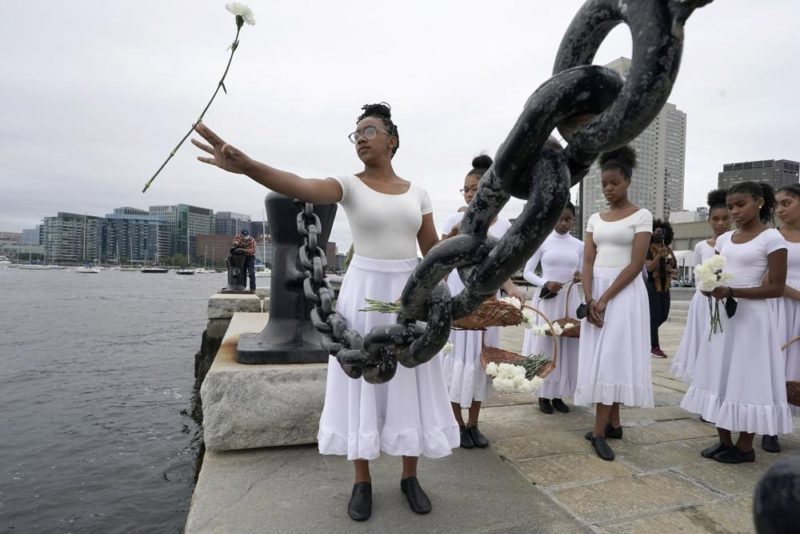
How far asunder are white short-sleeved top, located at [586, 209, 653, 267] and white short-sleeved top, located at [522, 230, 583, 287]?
0.87m

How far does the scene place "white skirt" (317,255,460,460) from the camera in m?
2.53

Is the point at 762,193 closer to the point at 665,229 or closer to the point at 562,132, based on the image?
the point at 562,132

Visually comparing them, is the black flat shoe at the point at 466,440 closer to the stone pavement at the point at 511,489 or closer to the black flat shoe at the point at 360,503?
the stone pavement at the point at 511,489

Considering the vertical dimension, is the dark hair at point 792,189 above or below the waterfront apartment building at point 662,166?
below

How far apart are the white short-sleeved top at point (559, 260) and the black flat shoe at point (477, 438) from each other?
A: 181cm

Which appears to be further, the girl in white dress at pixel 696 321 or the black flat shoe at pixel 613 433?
the girl in white dress at pixel 696 321

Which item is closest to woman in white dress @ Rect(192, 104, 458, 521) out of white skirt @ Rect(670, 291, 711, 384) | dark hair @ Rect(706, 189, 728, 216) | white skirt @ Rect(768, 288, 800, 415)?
white skirt @ Rect(670, 291, 711, 384)

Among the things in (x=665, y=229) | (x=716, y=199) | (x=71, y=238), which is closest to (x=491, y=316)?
(x=716, y=199)

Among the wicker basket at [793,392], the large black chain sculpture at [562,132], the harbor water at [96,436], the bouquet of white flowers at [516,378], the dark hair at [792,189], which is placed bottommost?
the harbor water at [96,436]

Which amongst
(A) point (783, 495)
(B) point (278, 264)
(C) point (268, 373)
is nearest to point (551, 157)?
(A) point (783, 495)

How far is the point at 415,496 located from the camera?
2.56 metres

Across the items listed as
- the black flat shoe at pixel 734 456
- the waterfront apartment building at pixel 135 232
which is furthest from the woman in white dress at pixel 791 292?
the waterfront apartment building at pixel 135 232

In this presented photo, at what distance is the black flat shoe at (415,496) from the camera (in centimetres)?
250

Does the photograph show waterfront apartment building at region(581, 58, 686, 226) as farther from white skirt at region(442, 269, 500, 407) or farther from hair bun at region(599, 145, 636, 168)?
white skirt at region(442, 269, 500, 407)
